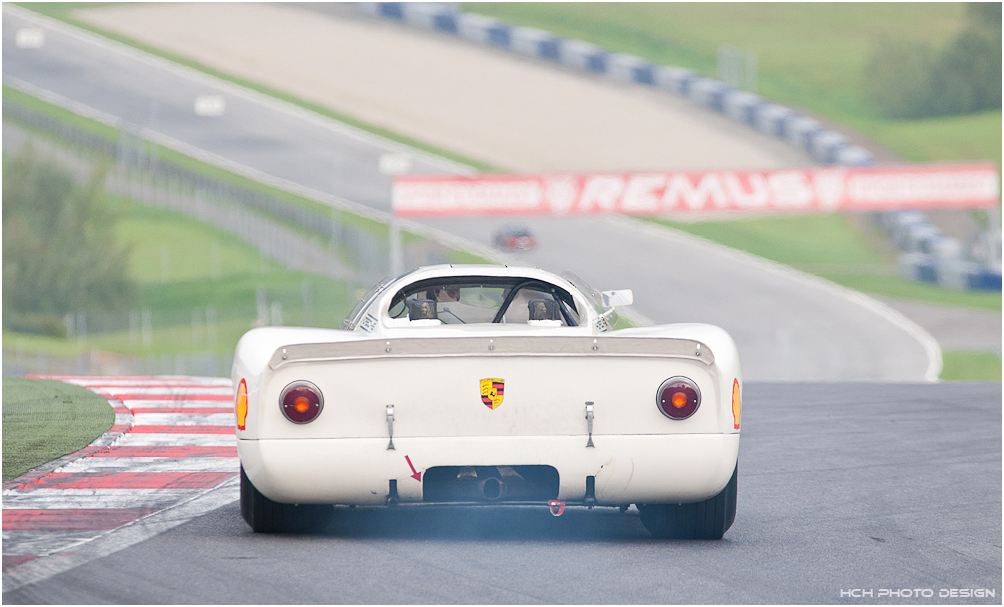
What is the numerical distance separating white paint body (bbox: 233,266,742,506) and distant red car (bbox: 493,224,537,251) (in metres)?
39.2

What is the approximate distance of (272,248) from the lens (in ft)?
145

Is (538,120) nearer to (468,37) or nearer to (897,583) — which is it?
(468,37)

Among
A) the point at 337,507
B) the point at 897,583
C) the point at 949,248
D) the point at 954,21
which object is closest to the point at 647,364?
the point at 897,583

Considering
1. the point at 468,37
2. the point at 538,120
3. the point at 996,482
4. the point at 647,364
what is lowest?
the point at 996,482

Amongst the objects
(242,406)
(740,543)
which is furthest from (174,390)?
(740,543)

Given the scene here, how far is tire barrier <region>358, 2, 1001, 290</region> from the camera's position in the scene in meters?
41.2

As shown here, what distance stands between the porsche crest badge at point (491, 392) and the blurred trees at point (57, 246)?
40260 mm

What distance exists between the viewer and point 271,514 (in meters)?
5.98

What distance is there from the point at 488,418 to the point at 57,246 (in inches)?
1736

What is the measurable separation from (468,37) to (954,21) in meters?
27.2

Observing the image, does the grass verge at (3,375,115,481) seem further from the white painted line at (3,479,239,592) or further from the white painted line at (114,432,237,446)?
the white painted line at (3,479,239,592)

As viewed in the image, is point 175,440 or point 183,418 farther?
point 183,418

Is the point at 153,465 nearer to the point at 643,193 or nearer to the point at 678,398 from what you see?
the point at 678,398

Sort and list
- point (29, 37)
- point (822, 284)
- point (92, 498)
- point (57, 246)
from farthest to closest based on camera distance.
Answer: point (29, 37), point (57, 246), point (822, 284), point (92, 498)
